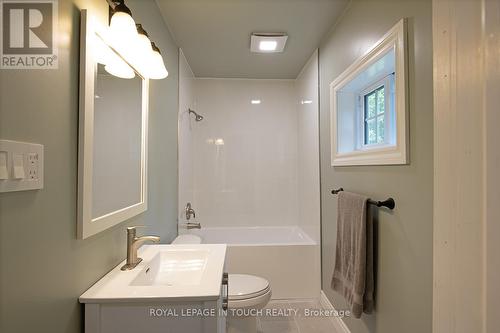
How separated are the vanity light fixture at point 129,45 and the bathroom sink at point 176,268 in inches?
38.3

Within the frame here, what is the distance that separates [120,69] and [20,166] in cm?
78

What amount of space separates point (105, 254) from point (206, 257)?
499 mm

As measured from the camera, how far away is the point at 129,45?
124cm

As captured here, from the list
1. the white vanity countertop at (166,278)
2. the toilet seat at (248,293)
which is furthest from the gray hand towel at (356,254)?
the white vanity countertop at (166,278)

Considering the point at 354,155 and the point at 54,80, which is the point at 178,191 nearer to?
the point at 354,155

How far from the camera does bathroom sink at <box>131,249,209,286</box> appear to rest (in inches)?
51.1

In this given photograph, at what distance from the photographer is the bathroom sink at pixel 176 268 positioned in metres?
1.30

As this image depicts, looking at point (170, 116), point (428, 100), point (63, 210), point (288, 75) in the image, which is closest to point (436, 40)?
point (428, 100)

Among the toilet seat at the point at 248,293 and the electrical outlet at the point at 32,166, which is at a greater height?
the electrical outlet at the point at 32,166

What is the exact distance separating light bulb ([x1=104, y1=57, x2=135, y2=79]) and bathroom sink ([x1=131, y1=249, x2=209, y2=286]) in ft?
3.07

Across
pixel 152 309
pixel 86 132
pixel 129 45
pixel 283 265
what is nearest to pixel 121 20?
pixel 129 45

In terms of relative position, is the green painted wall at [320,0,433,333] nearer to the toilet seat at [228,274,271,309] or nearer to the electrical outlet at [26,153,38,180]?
the toilet seat at [228,274,271,309]

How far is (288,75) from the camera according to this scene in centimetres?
331

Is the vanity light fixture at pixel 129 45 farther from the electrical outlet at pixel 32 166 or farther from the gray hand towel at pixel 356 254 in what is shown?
the gray hand towel at pixel 356 254
